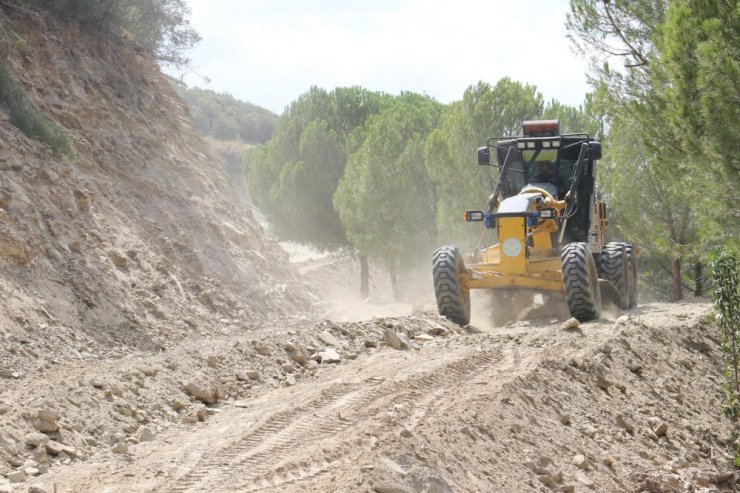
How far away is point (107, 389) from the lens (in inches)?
283

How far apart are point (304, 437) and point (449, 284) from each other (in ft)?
20.3

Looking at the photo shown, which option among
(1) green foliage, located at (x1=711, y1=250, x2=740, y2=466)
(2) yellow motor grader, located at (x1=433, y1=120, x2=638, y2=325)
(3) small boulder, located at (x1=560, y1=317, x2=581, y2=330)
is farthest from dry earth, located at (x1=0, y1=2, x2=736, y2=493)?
(2) yellow motor grader, located at (x1=433, y1=120, x2=638, y2=325)

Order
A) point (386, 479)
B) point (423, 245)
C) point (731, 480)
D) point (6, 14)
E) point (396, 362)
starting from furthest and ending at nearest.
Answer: point (423, 245) → point (6, 14) → point (396, 362) → point (731, 480) → point (386, 479)

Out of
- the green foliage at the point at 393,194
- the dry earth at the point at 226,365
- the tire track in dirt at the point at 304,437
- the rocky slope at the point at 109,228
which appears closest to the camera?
the tire track in dirt at the point at 304,437

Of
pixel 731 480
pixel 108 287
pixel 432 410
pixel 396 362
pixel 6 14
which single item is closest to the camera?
pixel 432 410

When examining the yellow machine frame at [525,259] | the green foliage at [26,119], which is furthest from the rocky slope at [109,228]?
the yellow machine frame at [525,259]

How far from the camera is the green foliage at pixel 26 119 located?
40.0 ft

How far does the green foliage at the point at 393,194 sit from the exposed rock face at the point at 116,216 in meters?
11.5

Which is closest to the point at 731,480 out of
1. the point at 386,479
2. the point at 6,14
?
the point at 386,479

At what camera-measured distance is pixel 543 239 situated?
1275 cm

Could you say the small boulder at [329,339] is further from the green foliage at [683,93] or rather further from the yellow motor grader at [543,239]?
the green foliage at [683,93]

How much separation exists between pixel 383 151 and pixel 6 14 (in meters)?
16.8

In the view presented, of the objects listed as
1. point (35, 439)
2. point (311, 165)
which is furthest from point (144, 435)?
point (311, 165)

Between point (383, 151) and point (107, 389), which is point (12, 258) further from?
point (383, 151)
